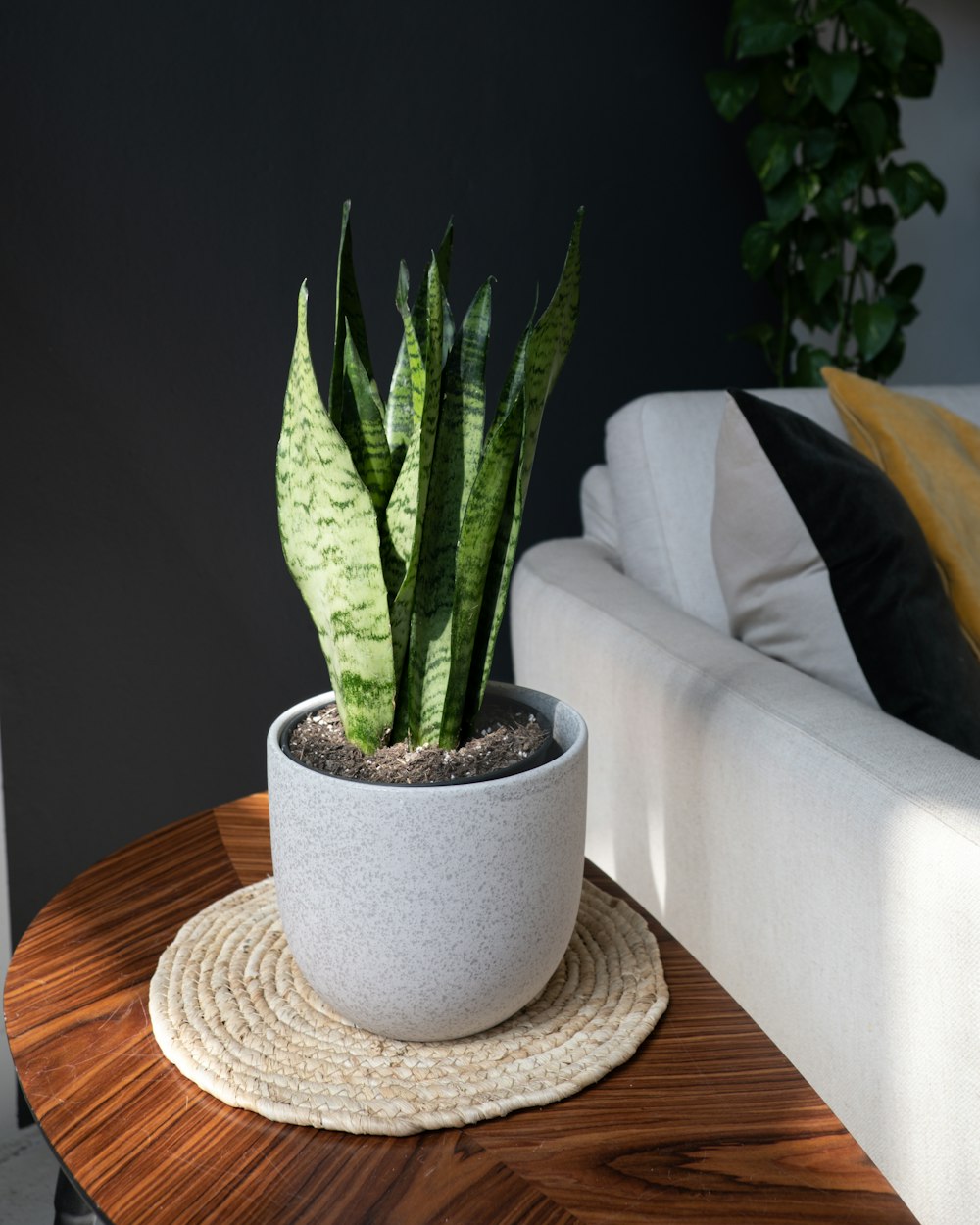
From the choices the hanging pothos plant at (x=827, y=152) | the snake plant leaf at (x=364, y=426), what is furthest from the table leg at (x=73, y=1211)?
the hanging pothos plant at (x=827, y=152)

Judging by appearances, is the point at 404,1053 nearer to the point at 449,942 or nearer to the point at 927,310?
the point at 449,942

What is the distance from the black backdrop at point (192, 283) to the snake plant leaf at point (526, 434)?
933mm

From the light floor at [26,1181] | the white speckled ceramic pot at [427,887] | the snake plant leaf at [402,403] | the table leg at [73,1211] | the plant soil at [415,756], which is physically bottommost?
the light floor at [26,1181]

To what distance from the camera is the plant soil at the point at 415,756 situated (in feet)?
1.97

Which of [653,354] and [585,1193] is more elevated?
[653,354]

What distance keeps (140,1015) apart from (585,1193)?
286 mm

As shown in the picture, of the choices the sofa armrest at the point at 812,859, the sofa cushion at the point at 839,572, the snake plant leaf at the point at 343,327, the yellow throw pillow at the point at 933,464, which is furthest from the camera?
the yellow throw pillow at the point at 933,464

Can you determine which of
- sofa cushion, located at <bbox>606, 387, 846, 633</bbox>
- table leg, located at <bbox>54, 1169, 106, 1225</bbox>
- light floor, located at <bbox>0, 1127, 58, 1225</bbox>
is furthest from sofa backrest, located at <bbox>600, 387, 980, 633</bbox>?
light floor, located at <bbox>0, 1127, 58, 1225</bbox>

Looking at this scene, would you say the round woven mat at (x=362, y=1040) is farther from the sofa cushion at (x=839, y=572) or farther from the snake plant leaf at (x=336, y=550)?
the sofa cushion at (x=839, y=572)

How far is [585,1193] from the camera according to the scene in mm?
519

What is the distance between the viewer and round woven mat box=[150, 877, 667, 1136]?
568 millimetres

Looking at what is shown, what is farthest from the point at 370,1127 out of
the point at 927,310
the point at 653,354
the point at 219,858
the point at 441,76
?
the point at 927,310

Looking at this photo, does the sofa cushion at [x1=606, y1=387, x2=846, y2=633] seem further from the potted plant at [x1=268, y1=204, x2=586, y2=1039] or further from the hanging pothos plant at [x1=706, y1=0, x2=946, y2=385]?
the hanging pothos plant at [x1=706, y1=0, x2=946, y2=385]

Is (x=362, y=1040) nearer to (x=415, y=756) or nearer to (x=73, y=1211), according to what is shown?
(x=415, y=756)
